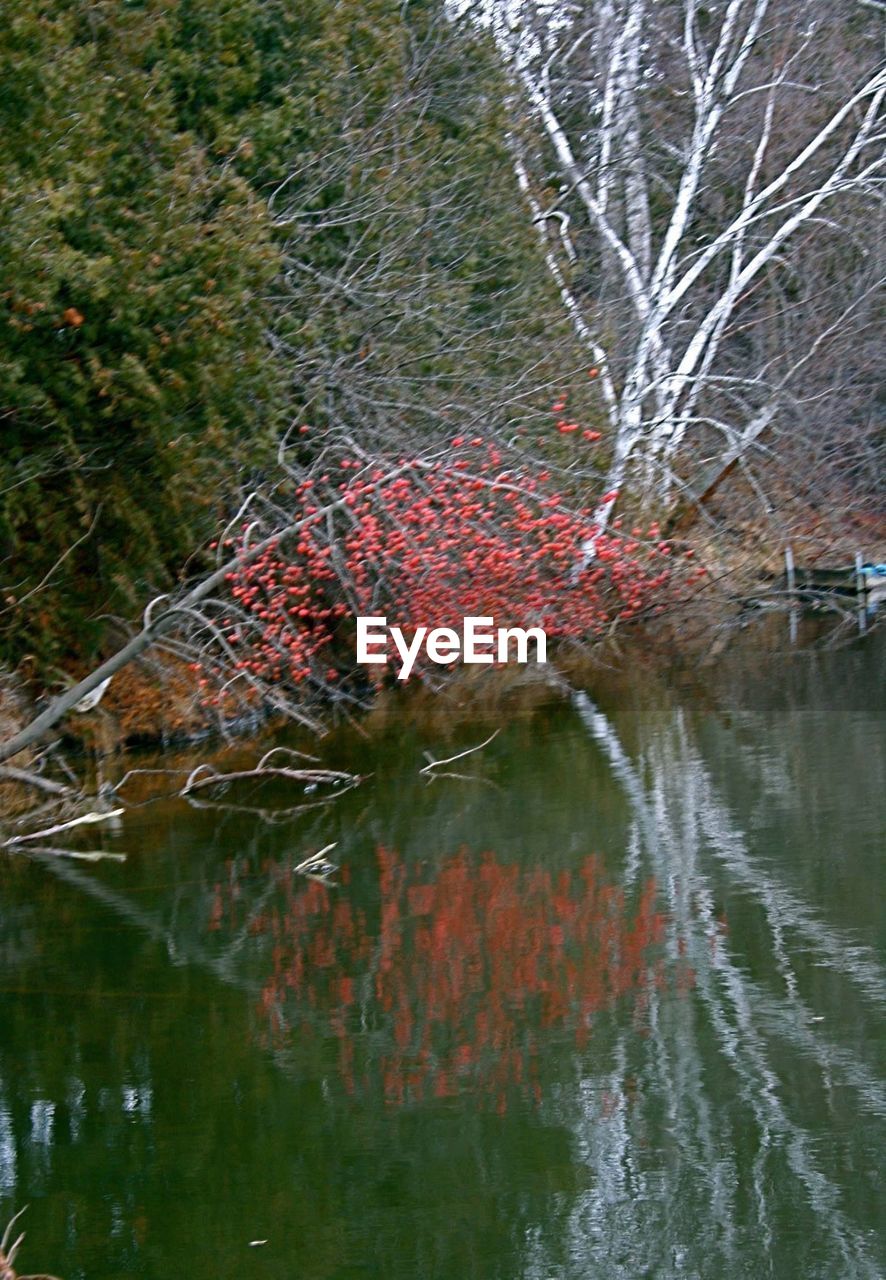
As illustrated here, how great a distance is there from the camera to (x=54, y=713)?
42.7ft

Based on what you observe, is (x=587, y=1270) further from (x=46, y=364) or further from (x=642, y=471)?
(x=642, y=471)

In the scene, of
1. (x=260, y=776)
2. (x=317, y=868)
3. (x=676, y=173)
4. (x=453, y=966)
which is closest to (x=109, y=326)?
(x=260, y=776)

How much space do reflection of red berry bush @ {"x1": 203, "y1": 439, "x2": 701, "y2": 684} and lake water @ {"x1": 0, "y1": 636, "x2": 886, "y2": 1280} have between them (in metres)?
1.61

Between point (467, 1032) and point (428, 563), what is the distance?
6.43 meters

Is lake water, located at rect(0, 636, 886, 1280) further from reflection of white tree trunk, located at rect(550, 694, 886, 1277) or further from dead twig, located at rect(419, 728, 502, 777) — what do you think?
dead twig, located at rect(419, 728, 502, 777)

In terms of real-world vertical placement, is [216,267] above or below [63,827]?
above

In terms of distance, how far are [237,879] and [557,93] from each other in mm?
17590

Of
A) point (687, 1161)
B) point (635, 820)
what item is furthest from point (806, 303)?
point (687, 1161)

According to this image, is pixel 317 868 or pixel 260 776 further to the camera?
pixel 260 776

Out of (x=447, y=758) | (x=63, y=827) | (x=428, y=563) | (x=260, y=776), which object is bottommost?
(x=63, y=827)

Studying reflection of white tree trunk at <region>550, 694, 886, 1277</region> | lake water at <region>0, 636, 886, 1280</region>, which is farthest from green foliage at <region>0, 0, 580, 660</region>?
reflection of white tree trunk at <region>550, 694, 886, 1277</region>

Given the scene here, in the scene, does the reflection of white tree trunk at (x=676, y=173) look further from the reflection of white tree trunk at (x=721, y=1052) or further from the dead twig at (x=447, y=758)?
the reflection of white tree trunk at (x=721, y=1052)

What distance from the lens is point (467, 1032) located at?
27.7ft

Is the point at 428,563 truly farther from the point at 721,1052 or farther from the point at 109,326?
the point at 721,1052
